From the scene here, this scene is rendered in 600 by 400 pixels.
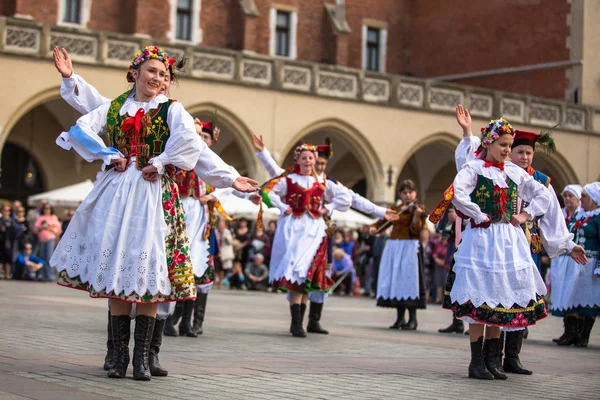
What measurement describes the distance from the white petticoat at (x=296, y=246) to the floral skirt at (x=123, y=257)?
447 centimetres

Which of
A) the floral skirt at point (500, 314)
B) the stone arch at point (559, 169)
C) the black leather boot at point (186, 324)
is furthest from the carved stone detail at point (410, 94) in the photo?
the floral skirt at point (500, 314)

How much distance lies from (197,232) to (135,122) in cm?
350

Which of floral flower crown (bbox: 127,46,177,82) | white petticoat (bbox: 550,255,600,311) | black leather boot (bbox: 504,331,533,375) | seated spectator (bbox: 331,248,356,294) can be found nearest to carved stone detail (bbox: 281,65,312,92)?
seated spectator (bbox: 331,248,356,294)

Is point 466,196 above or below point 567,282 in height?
above

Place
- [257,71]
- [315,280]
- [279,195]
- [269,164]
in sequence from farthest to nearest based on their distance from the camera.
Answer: [257,71] → [279,195] → [269,164] → [315,280]

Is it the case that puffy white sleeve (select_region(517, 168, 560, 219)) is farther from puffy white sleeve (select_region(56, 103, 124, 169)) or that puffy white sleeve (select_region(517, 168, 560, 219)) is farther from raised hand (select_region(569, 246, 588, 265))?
puffy white sleeve (select_region(56, 103, 124, 169))

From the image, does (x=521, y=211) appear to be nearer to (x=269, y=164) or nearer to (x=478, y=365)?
(x=478, y=365)

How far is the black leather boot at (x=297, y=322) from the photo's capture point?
10930mm

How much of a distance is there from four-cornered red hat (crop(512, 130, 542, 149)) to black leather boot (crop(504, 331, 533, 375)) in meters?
1.56

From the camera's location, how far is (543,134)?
9070 millimetres

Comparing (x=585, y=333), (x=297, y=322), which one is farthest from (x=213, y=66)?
(x=297, y=322)

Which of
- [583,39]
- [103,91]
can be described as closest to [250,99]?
[103,91]

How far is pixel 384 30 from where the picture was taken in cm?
4088

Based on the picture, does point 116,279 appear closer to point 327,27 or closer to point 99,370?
point 99,370
